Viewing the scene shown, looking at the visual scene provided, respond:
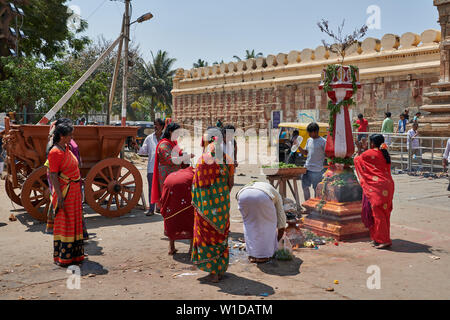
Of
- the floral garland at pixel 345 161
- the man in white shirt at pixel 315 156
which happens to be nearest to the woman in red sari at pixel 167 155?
the floral garland at pixel 345 161

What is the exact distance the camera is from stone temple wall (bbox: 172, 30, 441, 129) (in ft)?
53.2

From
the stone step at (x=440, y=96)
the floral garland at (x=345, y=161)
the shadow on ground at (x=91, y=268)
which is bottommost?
the shadow on ground at (x=91, y=268)

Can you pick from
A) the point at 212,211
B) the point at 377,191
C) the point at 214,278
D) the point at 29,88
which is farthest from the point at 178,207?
the point at 29,88

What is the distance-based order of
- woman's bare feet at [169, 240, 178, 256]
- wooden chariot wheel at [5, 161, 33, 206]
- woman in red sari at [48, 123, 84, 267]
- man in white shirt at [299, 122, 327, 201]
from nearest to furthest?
woman in red sari at [48, 123, 84, 267] < woman's bare feet at [169, 240, 178, 256] < man in white shirt at [299, 122, 327, 201] < wooden chariot wheel at [5, 161, 33, 206]

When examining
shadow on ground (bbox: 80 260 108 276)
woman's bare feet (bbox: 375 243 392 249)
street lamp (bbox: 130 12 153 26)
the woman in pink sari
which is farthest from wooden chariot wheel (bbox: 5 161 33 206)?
street lamp (bbox: 130 12 153 26)

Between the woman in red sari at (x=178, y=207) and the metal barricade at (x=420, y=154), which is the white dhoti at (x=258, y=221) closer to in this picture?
the woman in red sari at (x=178, y=207)

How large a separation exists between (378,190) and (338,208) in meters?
0.72

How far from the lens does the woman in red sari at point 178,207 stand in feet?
16.7

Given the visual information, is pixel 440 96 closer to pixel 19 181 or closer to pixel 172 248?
pixel 172 248

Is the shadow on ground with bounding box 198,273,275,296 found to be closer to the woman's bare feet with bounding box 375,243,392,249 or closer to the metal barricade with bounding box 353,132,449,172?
the woman's bare feet with bounding box 375,243,392,249

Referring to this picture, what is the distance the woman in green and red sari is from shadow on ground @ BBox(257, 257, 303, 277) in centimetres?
56

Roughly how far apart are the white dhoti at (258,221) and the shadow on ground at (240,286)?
1.53 ft

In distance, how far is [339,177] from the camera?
20.9 ft
